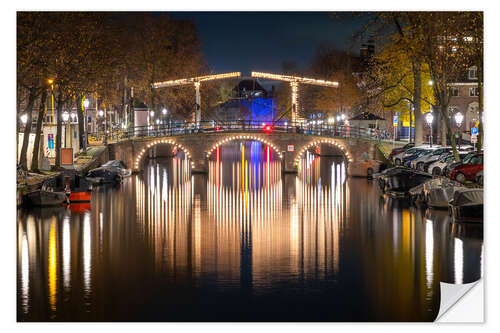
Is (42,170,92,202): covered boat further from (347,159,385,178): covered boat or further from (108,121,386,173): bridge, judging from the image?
(347,159,385,178): covered boat

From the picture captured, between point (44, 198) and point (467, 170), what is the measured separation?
23.6 metres

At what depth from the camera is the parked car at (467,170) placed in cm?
4606

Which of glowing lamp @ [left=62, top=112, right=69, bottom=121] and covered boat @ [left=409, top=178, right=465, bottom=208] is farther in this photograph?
glowing lamp @ [left=62, top=112, right=69, bottom=121]

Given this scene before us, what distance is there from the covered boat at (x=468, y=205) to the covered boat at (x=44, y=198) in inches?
777

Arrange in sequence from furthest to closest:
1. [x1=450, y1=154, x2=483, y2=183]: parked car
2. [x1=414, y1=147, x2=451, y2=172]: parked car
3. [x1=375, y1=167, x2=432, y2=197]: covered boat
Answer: [x1=414, y1=147, x2=451, y2=172]: parked car
[x1=375, y1=167, x2=432, y2=197]: covered boat
[x1=450, y1=154, x2=483, y2=183]: parked car

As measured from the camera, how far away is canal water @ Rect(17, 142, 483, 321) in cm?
2133

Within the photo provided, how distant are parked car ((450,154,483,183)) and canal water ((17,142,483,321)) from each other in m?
4.37

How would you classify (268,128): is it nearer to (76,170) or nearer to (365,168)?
(365,168)

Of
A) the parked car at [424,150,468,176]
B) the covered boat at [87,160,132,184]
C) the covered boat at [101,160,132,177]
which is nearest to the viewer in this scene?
the parked car at [424,150,468,176]

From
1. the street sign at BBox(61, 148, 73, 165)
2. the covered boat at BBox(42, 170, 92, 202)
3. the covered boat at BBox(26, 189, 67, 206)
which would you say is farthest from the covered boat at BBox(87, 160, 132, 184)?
the covered boat at BBox(26, 189, 67, 206)

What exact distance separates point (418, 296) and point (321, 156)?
260 ft

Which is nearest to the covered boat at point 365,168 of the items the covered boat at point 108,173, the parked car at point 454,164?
the parked car at point 454,164
